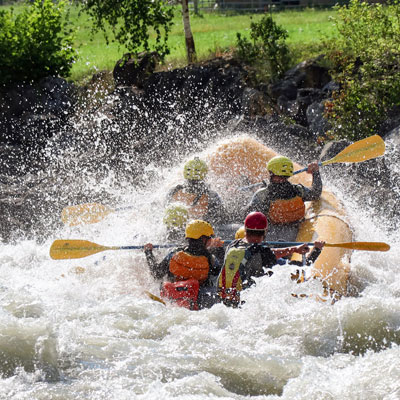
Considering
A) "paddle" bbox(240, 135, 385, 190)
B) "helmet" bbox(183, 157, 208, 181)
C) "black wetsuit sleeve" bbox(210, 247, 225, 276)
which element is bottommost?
"black wetsuit sleeve" bbox(210, 247, 225, 276)

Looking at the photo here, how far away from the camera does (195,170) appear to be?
7996 millimetres

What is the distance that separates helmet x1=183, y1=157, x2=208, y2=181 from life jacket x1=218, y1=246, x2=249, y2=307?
1.78 m

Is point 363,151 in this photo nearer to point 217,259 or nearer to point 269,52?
point 217,259

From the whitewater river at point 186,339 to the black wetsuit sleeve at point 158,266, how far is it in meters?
0.27

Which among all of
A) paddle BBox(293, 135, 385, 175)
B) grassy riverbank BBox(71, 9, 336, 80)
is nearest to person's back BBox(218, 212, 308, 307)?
paddle BBox(293, 135, 385, 175)

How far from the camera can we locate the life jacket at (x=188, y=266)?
257 inches

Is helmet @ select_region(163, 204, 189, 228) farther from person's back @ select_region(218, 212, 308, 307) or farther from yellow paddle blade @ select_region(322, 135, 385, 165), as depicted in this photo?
yellow paddle blade @ select_region(322, 135, 385, 165)

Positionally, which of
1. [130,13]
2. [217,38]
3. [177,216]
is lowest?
[177,216]

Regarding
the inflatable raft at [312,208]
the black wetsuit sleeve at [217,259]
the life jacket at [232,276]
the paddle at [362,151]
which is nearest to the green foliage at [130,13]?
the inflatable raft at [312,208]

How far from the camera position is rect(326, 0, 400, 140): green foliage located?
1083cm

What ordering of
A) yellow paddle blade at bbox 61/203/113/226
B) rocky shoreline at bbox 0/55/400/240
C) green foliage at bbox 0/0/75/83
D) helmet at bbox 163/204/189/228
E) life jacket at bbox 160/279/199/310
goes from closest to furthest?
1. life jacket at bbox 160/279/199/310
2. helmet at bbox 163/204/189/228
3. yellow paddle blade at bbox 61/203/113/226
4. rocky shoreline at bbox 0/55/400/240
5. green foliage at bbox 0/0/75/83

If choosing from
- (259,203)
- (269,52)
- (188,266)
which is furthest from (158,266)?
(269,52)

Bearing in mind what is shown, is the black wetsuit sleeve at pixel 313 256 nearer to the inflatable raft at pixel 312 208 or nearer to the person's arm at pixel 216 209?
the inflatable raft at pixel 312 208

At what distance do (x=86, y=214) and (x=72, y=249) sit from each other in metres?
1.35
